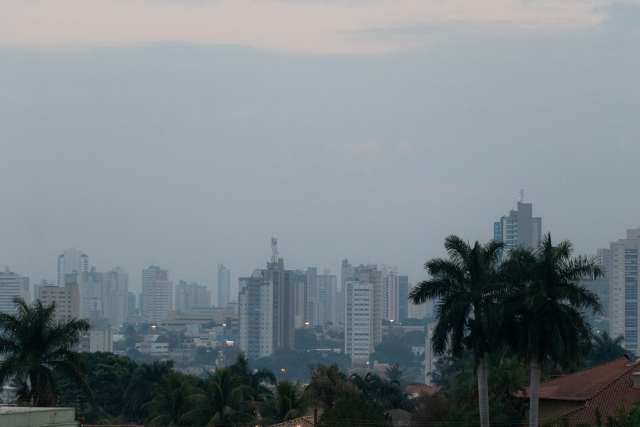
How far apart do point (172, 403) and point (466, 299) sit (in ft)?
52.8

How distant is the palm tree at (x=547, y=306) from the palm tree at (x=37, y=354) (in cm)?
1172

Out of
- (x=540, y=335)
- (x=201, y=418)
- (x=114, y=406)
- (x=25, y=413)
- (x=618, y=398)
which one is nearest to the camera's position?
(x=25, y=413)

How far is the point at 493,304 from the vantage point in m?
42.1

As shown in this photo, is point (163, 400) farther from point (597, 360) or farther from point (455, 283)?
point (597, 360)

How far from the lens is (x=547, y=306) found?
135 feet

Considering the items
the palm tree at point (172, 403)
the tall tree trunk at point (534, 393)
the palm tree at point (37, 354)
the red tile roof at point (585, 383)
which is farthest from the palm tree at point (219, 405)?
the tall tree trunk at point (534, 393)

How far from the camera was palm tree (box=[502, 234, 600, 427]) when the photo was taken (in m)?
41.2

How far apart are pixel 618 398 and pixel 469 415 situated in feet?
16.0

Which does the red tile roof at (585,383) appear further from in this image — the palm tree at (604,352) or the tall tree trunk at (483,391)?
the palm tree at (604,352)

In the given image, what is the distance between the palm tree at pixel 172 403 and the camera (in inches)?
2130

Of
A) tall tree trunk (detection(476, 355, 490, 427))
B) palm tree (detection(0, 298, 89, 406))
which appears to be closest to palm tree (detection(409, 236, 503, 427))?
tall tree trunk (detection(476, 355, 490, 427))

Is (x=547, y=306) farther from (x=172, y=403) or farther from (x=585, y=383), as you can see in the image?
(x=172, y=403)

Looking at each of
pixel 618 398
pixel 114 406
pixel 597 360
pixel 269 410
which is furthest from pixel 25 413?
pixel 597 360

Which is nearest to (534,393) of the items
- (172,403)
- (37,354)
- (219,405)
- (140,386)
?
(37,354)
